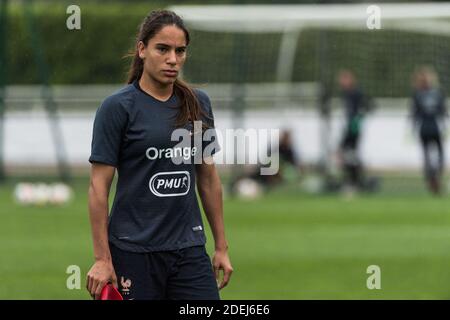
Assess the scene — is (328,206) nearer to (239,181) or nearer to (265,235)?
(239,181)

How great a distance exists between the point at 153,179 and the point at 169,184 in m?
0.08

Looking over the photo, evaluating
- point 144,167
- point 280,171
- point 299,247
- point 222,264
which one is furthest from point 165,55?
point 280,171

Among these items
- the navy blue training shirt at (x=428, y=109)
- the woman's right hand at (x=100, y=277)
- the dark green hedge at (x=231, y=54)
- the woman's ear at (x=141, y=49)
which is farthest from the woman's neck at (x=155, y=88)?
the navy blue training shirt at (x=428, y=109)

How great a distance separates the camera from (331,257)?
43.2 feet

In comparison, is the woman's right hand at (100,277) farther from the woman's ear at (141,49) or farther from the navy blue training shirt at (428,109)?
the navy blue training shirt at (428,109)

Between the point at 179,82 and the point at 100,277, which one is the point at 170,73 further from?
the point at 100,277

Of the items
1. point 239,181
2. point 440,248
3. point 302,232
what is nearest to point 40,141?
point 239,181

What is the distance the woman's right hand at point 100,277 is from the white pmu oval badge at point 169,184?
426 mm

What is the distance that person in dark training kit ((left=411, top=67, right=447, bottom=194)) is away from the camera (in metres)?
21.4

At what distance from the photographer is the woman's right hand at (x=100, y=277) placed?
19.5 feet

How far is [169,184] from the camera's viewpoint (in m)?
6.12

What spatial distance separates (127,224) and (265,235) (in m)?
9.02

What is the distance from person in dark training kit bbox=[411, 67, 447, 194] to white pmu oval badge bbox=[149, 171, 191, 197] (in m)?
15.6

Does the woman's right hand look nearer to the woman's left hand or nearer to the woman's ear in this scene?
the woman's left hand
